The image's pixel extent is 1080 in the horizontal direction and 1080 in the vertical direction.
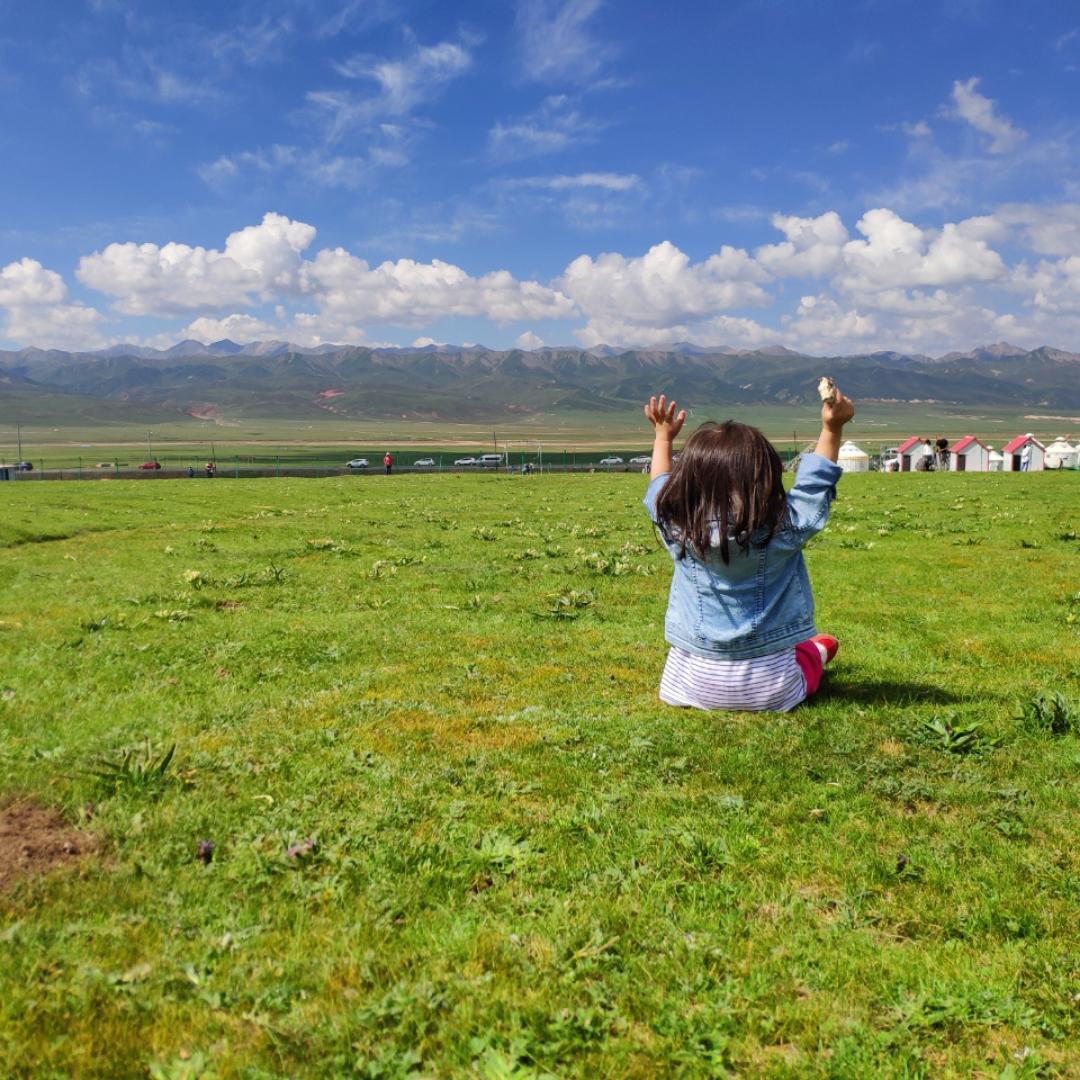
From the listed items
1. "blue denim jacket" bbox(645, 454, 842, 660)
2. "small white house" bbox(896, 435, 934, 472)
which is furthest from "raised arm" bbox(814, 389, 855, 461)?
"small white house" bbox(896, 435, 934, 472)

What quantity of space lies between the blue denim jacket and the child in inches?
0.4

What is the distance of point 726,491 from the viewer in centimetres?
746

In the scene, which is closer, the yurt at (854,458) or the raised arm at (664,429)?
the raised arm at (664,429)

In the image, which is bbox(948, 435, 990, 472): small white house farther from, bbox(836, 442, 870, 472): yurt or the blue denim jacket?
the blue denim jacket

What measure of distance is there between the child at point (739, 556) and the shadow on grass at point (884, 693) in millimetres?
733

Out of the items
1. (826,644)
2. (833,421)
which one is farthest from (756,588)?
(826,644)

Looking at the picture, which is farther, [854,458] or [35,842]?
[854,458]

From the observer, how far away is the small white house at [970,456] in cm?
8488

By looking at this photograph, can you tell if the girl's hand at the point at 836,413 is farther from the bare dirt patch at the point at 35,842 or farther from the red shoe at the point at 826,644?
the bare dirt patch at the point at 35,842

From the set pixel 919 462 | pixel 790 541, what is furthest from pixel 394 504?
pixel 919 462

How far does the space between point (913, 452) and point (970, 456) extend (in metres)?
5.66

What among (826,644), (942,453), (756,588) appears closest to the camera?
(756,588)

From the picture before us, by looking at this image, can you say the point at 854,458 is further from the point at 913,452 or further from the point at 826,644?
the point at 826,644

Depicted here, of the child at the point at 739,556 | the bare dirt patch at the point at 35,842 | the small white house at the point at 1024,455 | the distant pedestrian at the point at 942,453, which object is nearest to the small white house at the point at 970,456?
the distant pedestrian at the point at 942,453
